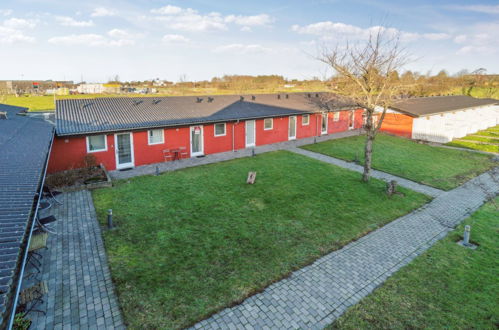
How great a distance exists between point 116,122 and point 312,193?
35.4ft

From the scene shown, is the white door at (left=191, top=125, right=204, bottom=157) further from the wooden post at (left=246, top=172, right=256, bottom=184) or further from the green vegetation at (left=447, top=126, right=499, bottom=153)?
the green vegetation at (left=447, top=126, right=499, bottom=153)

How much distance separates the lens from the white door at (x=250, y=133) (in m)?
20.3

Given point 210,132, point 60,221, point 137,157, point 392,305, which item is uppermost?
point 210,132

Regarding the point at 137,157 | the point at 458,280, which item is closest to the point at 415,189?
the point at 458,280

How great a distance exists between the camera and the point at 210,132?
60.4 feet

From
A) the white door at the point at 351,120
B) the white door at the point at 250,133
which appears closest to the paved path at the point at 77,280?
the white door at the point at 250,133

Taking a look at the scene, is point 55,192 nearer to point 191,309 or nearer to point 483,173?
point 191,309

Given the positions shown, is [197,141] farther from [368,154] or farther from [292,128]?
[368,154]

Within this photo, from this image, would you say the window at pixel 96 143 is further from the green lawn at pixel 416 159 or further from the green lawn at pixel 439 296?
the green lawn at pixel 439 296

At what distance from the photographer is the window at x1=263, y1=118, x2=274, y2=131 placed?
69.5ft

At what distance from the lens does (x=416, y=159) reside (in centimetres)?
1847

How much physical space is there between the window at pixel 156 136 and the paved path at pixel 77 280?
22.7ft

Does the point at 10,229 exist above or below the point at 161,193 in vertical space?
above

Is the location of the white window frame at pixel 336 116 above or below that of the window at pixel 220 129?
above
